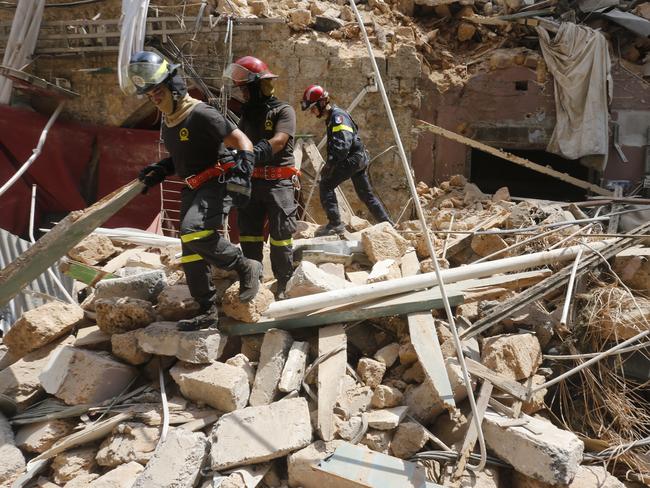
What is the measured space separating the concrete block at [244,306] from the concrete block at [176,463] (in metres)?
0.90

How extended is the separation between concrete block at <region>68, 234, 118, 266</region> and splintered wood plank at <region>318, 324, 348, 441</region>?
305 cm

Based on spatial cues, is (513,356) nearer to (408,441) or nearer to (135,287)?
(408,441)

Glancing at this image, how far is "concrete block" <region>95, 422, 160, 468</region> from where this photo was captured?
10.1ft

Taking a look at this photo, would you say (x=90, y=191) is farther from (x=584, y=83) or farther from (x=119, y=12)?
(x=584, y=83)

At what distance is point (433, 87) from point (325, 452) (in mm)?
6642

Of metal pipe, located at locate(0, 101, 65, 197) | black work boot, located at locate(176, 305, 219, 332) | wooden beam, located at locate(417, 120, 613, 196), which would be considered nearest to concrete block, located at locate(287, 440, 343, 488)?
black work boot, located at locate(176, 305, 219, 332)

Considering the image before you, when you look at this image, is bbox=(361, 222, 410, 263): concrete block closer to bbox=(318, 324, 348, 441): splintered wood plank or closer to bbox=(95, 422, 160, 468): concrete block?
bbox=(318, 324, 348, 441): splintered wood plank

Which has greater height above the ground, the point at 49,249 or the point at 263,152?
the point at 263,152

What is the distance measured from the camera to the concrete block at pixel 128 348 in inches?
141

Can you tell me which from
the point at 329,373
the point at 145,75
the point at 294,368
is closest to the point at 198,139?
the point at 145,75

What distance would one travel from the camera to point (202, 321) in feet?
11.8

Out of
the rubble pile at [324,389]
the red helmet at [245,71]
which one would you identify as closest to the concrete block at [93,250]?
the rubble pile at [324,389]

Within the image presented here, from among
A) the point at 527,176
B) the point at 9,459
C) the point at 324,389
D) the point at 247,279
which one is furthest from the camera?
the point at 527,176

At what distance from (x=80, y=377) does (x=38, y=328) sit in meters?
0.53
